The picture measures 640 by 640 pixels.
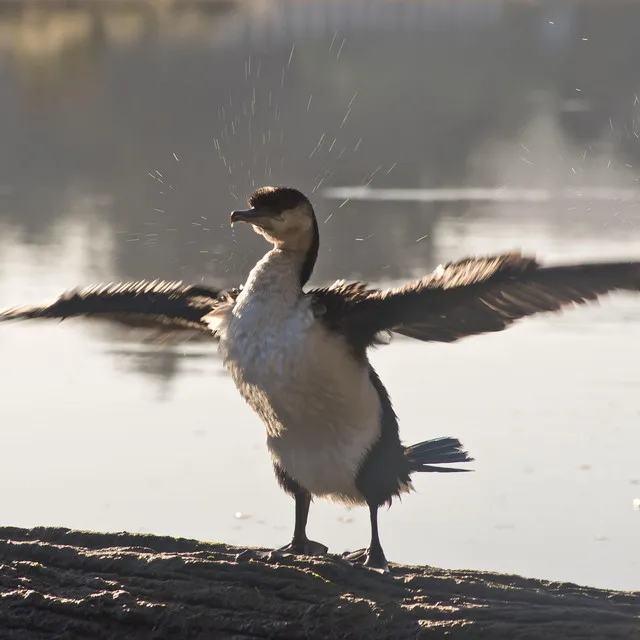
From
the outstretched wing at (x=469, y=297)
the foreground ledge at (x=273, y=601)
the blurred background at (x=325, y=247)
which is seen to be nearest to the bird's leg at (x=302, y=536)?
the foreground ledge at (x=273, y=601)

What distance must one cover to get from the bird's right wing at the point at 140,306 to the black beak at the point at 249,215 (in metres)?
0.38

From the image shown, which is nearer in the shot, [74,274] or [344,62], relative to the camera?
[74,274]

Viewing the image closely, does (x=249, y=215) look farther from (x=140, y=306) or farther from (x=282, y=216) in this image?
(x=140, y=306)

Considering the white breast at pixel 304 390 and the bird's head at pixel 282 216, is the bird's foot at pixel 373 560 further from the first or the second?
the bird's head at pixel 282 216

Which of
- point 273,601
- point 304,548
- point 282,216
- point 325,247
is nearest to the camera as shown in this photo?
point 273,601

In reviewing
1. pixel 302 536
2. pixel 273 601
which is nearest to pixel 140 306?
pixel 302 536

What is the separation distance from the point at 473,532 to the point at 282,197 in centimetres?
265

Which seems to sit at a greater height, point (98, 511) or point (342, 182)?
point (342, 182)

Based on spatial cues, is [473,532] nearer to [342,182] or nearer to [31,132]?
[342,182]

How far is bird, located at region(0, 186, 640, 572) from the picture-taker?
4.92 m

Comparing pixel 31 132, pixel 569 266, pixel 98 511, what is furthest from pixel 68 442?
pixel 31 132

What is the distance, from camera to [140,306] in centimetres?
566

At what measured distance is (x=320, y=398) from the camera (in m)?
5.10

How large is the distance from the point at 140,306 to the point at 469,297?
4.56 feet
